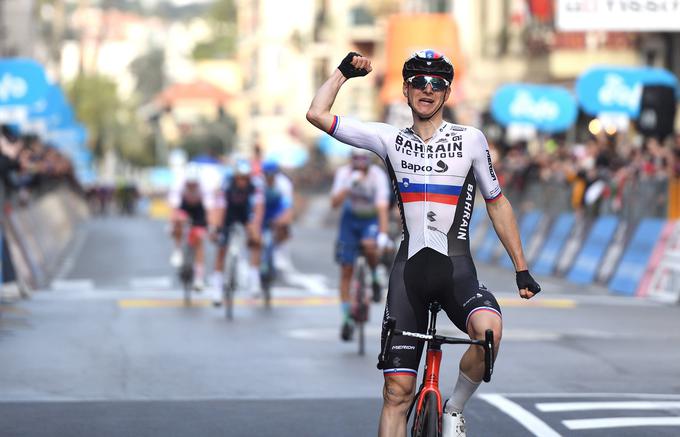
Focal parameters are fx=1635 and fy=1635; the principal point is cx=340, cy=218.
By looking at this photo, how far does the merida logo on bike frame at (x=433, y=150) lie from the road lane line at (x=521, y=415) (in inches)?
102

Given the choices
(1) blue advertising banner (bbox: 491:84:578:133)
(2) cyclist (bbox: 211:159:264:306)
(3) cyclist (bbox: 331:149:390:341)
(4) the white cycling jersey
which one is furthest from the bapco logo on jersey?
(1) blue advertising banner (bbox: 491:84:578:133)

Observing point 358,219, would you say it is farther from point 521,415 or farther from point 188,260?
point 188,260

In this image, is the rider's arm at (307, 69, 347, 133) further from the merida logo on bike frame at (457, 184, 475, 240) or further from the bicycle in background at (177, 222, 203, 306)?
the bicycle in background at (177, 222, 203, 306)

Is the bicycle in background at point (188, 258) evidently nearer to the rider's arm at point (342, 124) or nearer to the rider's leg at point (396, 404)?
the rider's arm at point (342, 124)

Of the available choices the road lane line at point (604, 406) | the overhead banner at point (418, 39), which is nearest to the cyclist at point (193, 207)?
the road lane line at point (604, 406)

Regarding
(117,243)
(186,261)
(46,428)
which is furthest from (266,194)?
(117,243)

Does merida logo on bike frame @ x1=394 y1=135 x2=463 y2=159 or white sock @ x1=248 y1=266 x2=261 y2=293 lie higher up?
merida logo on bike frame @ x1=394 y1=135 x2=463 y2=159

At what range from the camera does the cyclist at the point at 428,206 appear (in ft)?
23.4

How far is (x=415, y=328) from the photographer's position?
23.6 feet

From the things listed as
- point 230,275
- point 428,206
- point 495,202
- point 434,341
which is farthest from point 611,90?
point 434,341

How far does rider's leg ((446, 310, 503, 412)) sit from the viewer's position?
22.9 feet

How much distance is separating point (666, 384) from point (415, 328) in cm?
512

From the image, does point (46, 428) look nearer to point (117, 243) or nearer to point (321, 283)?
point (321, 283)

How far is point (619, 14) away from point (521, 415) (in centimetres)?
546
